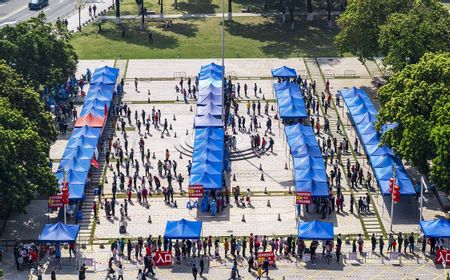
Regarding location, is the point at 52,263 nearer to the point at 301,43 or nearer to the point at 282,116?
the point at 282,116

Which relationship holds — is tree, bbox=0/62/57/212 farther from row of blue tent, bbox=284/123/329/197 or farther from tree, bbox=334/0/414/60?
tree, bbox=334/0/414/60

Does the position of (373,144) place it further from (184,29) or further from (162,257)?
(184,29)

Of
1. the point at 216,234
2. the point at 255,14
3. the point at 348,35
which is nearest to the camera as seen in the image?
the point at 216,234

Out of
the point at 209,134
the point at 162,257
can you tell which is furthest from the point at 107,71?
the point at 162,257

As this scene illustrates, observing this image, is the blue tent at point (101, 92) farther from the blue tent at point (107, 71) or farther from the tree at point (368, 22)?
the tree at point (368, 22)

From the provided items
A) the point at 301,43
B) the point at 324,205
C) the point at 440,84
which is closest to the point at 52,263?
the point at 324,205

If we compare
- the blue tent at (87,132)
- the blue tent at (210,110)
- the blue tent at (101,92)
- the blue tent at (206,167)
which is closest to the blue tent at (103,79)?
the blue tent at (101,92)

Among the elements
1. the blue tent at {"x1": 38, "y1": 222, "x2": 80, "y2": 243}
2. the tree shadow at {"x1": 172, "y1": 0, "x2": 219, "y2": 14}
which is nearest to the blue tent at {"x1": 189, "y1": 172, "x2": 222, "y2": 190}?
the blue tent at {"x1": 38, "y1": 222, "x2": 80, "y2": 243}
